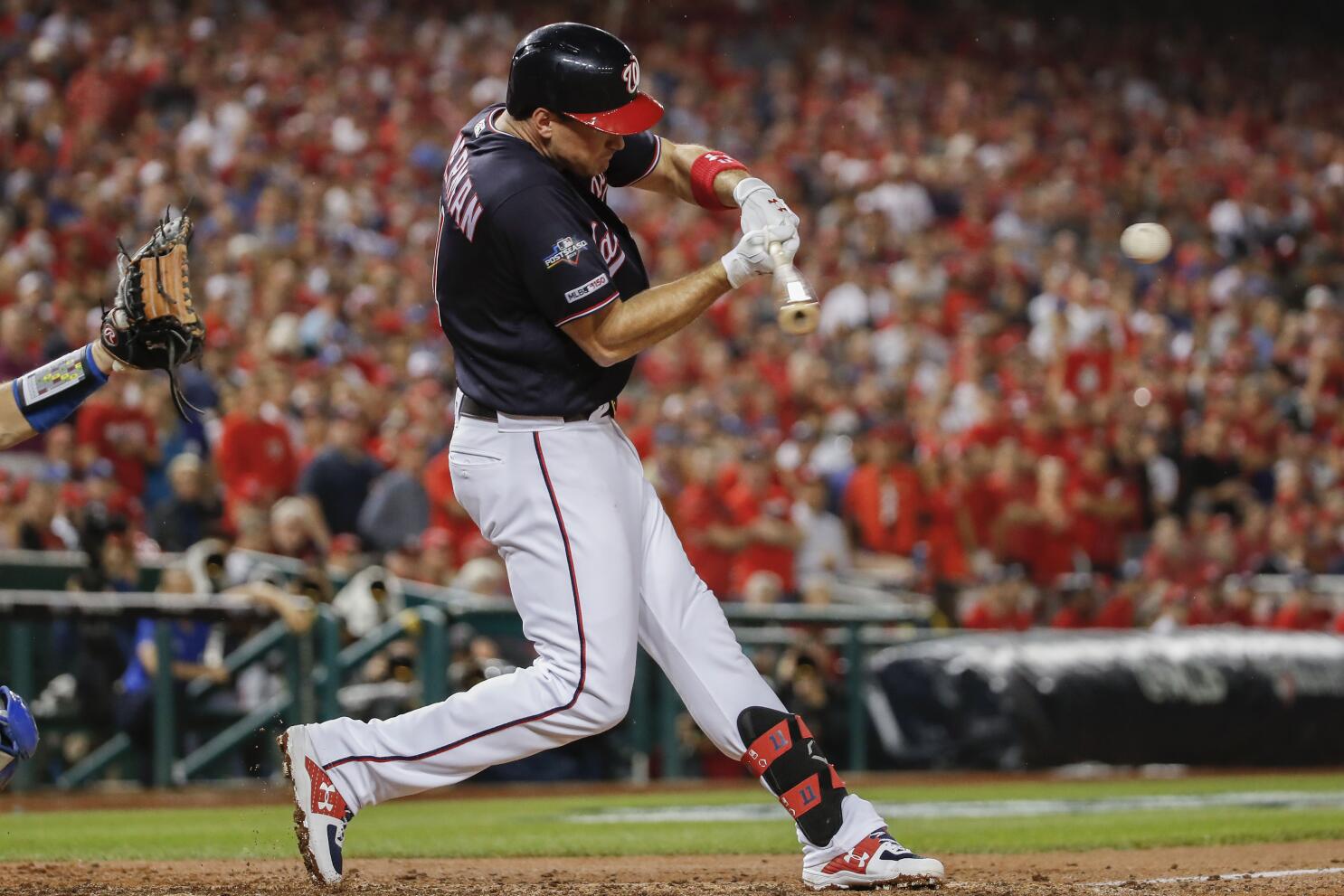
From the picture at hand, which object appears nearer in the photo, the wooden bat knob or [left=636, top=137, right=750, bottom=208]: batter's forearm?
the wooden bat knob

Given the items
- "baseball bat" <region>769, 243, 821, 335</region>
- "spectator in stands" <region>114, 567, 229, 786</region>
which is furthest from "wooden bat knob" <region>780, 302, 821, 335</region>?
"spectator in stands" <region>114, 567, 229, 786</region>

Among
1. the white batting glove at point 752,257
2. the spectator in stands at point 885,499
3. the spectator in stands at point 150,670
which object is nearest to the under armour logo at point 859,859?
the white batting glove at point 752,257

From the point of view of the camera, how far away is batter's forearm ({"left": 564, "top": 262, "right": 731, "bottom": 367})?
13.4ft

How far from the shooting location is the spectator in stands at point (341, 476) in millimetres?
10805

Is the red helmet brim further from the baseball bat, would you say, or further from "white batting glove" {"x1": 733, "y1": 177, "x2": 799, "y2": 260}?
the baseball bat

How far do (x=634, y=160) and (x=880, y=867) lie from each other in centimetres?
191

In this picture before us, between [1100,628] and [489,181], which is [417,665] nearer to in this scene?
[1100,628]

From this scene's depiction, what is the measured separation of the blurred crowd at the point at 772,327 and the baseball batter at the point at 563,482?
550cm

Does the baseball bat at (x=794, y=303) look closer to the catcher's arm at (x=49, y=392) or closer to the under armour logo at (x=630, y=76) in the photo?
the under armour logo at (x=630, y=76)

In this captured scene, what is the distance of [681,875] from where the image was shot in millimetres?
5004

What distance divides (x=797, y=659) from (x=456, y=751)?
21.5 feet

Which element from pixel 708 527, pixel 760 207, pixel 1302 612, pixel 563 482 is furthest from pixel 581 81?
pixel 1302 612

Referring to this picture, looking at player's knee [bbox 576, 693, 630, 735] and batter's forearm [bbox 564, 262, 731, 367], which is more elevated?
batter's forearm [bbox 564, 262, 731, 367]

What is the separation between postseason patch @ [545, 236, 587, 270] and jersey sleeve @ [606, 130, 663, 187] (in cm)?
68
